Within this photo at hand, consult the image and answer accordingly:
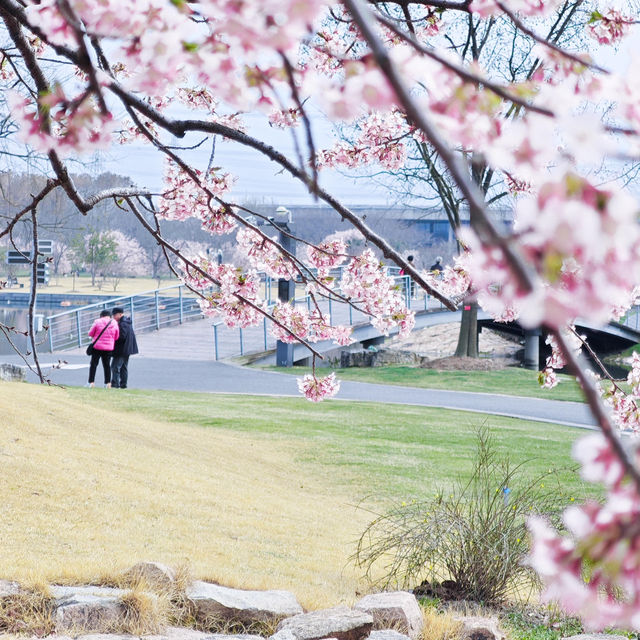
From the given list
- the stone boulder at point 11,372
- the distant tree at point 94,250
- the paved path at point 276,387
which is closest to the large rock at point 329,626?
the paved path at point 276,387

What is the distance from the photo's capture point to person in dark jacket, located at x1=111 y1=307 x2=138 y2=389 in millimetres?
12375

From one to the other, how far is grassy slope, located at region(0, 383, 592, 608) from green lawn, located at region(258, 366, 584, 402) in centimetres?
315

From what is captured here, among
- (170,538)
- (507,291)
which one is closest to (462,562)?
(170,538)

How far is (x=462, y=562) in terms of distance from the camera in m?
4.84

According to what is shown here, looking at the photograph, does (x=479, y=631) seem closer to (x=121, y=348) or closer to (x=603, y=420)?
(x=603, y=420)

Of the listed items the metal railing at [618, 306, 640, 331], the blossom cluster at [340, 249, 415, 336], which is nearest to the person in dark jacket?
the blossom cluster at [340, 249, 415, 336]

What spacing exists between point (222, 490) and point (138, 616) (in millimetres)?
3229

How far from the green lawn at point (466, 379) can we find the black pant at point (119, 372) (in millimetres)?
3559

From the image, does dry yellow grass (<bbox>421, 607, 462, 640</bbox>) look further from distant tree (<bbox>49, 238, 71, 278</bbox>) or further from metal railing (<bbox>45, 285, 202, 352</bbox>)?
distant tree (<bbox>49, 238, 71, 278</bbox>)

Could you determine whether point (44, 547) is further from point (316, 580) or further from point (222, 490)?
point (222, 490)

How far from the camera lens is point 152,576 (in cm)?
393

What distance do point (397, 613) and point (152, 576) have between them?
1190 millimetres

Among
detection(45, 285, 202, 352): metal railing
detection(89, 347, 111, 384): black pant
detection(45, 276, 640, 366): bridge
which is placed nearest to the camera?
detection(89, 347, 111, 384): black pant

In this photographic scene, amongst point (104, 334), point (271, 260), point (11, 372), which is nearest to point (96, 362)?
point (104, 334)
